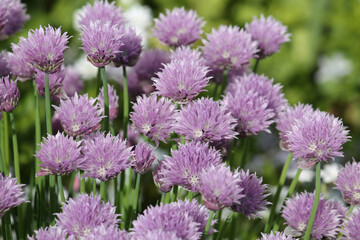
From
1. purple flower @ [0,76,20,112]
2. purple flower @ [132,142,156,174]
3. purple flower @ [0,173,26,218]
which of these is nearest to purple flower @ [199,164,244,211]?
purple flower @ [132,142,156,174]

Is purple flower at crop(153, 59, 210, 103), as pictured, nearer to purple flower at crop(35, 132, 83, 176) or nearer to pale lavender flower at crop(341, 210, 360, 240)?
purple flower at crop(35, 132, 83, 176)

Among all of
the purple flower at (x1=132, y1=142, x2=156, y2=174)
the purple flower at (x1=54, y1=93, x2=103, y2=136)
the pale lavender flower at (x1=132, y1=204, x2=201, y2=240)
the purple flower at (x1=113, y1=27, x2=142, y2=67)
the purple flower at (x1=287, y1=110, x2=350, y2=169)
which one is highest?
the purple flower at (x1=113, y1=27, x2=142, y2=67)

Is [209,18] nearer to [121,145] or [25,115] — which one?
[25,115]

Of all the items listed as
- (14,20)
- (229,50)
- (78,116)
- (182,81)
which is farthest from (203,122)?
(14,20)

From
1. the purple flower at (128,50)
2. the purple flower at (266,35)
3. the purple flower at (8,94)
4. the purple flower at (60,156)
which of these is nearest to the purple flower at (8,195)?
the purple flower at (60,156)

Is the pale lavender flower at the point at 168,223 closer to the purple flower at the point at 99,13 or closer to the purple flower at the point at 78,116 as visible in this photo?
the purple flower at the point at 78,116

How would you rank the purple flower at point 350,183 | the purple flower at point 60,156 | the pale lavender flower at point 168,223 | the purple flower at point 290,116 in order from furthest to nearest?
the purple flower at point 290,116, the purple flower at point 350,183, the purple flower at point 60,156, the pale lavender flower at point 168,223
